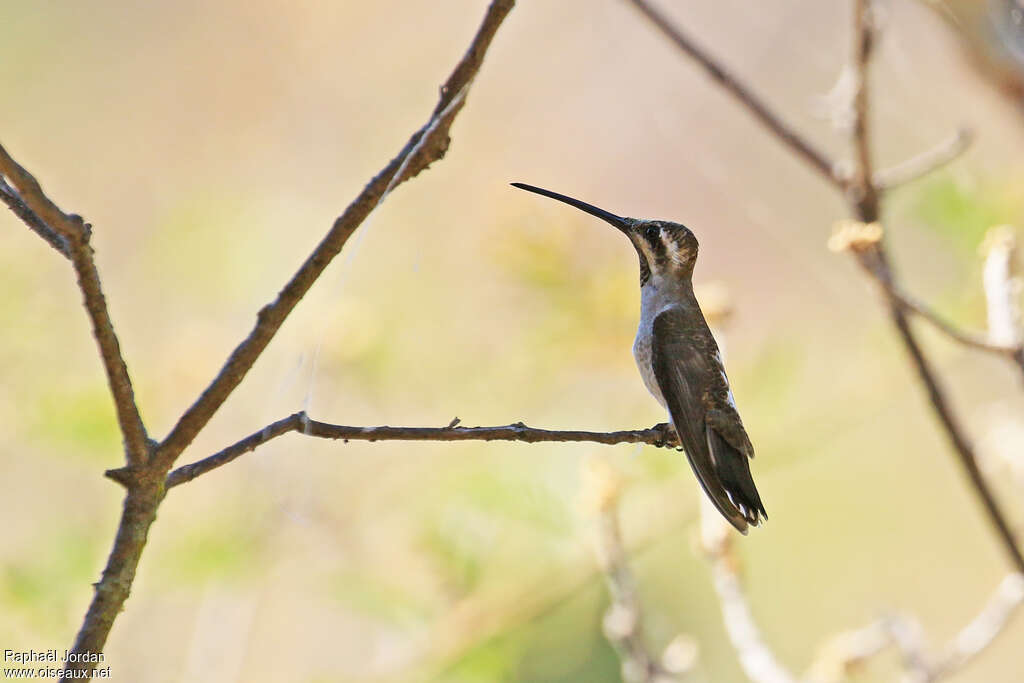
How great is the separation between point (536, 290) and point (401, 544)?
58 cm

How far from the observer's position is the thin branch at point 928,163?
4.59 ft

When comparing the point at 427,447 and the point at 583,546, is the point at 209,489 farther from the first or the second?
the point at 583,546

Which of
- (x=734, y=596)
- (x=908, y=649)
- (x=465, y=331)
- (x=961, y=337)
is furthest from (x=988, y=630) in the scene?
(x=465, y=331)

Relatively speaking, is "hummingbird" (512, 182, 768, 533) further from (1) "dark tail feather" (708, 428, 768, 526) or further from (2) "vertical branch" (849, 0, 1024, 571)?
(2) "vertical branch" (849, 0, 1024, 571)

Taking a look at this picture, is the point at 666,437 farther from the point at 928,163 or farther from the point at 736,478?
the point at 928,163

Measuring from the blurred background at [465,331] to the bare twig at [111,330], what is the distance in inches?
17.6

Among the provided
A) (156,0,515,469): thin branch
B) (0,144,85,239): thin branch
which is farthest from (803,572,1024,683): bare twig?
(0,144,85,239): thin branch

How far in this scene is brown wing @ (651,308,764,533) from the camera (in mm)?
977

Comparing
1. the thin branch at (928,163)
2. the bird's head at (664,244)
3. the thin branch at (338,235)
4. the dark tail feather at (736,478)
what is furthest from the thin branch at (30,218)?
the thin branch at (928,163)

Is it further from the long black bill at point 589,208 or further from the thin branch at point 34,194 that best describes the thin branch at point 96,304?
the long black bill at point 589,208

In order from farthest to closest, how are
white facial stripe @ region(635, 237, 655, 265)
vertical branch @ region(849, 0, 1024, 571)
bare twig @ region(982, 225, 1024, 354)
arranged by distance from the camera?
vertical branch @ region(849, 0, 1024, 571)
white facial stripe @ region(635, 237, 655, 265)
bare twig @ region(982, 225, 1024, 354)

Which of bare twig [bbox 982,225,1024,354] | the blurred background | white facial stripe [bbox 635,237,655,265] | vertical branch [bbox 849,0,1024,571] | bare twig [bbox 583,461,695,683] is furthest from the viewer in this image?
the blurred background

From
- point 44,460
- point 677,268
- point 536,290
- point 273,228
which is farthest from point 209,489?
point 677,268

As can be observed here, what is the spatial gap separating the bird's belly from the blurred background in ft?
0.88
